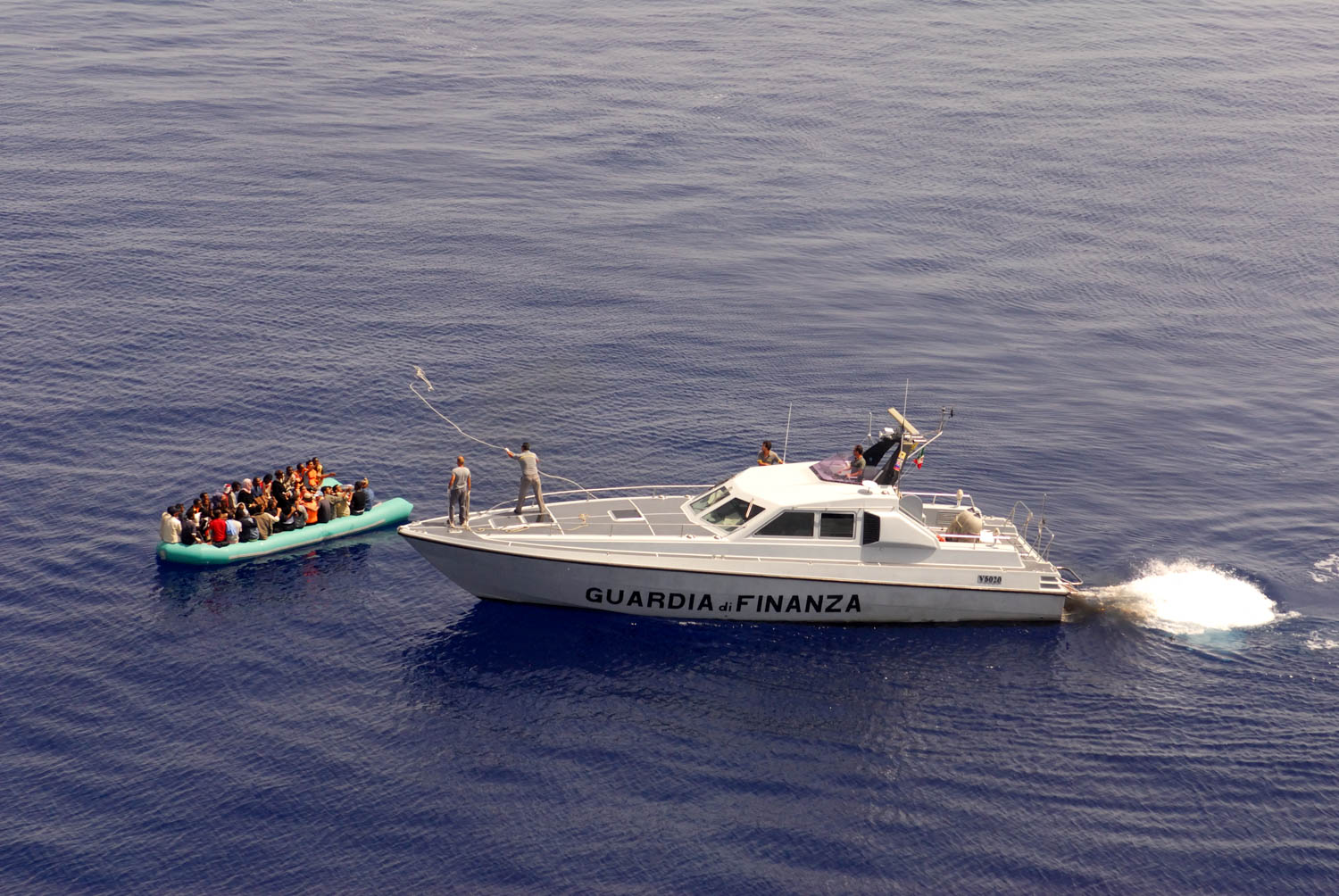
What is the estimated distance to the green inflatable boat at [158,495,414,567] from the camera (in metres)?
39.7

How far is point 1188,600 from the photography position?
3825cm

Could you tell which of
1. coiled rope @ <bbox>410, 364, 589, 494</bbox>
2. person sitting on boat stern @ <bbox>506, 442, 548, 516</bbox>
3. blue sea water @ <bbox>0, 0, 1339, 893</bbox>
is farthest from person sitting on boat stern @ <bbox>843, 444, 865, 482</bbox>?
coiled rope @ <bbox>410, 364, 589, 494</bbox>

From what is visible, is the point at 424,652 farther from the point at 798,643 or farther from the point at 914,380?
the point at 914,380

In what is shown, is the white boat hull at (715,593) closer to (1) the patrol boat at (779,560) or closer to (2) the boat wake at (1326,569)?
(1) the patrol boat at (779,560)

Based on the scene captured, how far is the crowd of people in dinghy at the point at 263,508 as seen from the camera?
40094 mm

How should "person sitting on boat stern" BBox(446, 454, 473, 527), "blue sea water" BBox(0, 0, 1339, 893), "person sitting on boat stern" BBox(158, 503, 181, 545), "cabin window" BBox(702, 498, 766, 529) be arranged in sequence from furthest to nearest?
"person sitting on boat stern" BBox(158, 503, 181, 545)
"cabin window" BBox(702, 498, 766, 529)
"person sitting on boat stern" BBox(446, 454, 473, 527)
"blue sea water" BBox(0, 0, 1339, 893)

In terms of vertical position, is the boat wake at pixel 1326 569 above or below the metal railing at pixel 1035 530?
below

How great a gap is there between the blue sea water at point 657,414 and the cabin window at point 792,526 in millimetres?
3233

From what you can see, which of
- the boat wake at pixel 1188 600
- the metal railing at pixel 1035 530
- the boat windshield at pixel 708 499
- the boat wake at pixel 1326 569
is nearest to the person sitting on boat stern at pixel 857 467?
the boat windshield at pixel 708 499

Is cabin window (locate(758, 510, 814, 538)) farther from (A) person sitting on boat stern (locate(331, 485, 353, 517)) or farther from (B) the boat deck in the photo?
(A) person sitting on boat stern (locate(331, 485, 353, 517))

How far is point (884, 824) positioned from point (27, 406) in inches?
1423

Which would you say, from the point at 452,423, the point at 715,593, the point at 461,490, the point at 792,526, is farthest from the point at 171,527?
the point at 792,526

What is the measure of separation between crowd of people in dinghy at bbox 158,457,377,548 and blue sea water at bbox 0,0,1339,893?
4.50ft

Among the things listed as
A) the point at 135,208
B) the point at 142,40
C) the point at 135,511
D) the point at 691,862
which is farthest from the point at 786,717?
the point at 142,40
